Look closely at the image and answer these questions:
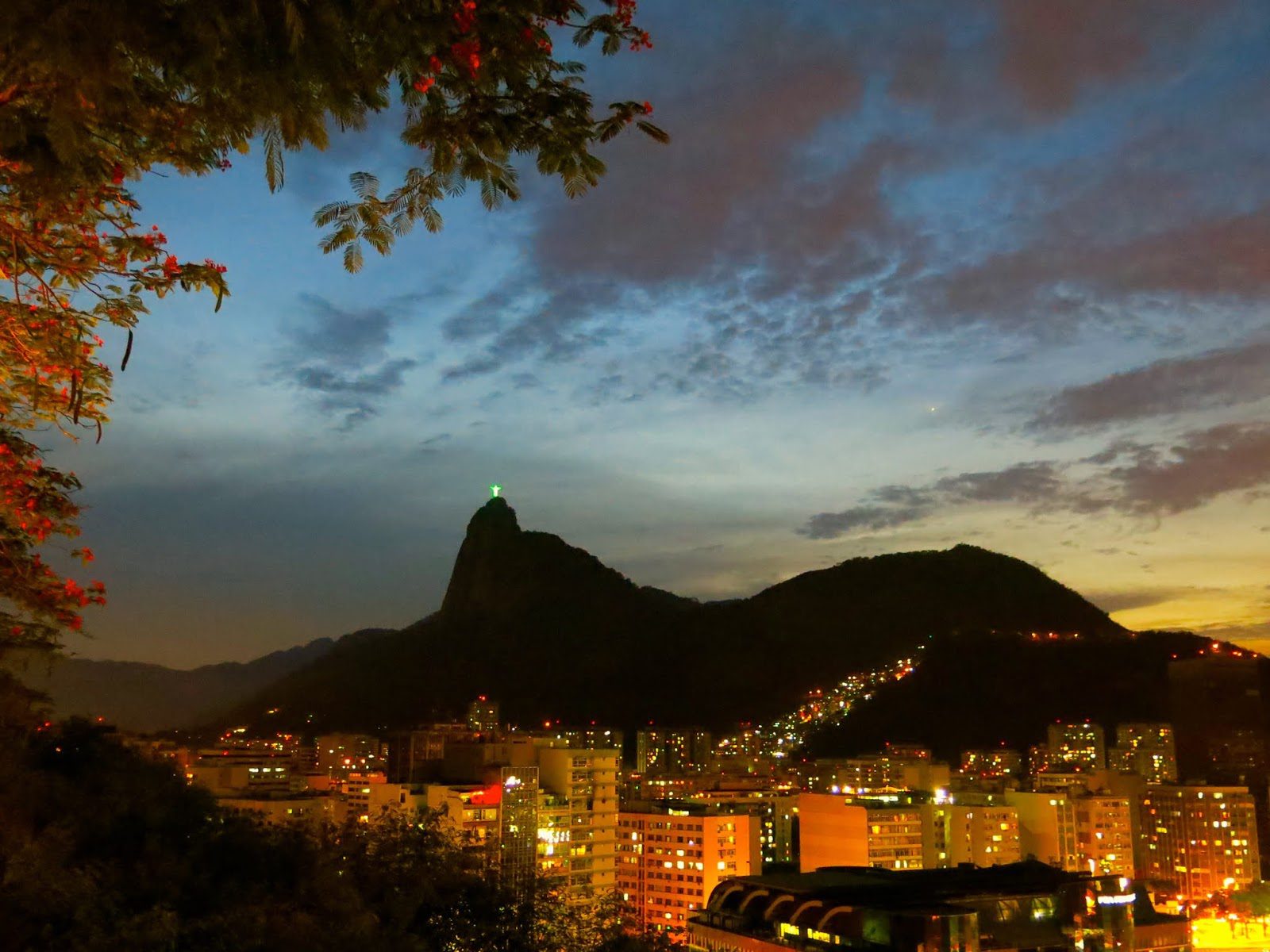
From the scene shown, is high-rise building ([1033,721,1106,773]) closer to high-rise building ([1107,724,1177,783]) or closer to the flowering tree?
high-rise building ([1107,724,1177,783])

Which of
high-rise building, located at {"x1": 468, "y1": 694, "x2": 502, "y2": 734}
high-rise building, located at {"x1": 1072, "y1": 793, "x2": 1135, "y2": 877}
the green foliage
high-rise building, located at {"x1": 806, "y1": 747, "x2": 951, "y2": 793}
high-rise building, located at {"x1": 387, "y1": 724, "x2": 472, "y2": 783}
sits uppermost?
high-rise building, located at {"x1": 468, "y1": 694, "x2": 502, "y2": 734}

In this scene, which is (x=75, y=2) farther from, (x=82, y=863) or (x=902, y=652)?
(x=902, y=652)

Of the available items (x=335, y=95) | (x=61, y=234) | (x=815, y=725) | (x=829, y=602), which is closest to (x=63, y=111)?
(x=335, y=95)

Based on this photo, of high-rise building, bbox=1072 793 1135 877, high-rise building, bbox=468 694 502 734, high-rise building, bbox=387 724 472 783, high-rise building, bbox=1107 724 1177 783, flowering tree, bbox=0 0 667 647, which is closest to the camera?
flowering tree, bbox=0 0 667 647

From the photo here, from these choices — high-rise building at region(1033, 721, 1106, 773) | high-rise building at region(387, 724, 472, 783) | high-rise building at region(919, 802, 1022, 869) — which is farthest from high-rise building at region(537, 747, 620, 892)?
high-rise building at region(1033, 721, 1106, 773)

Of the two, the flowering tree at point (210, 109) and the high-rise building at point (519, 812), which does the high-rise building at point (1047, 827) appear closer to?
the high-rise building at point (519, 812)
